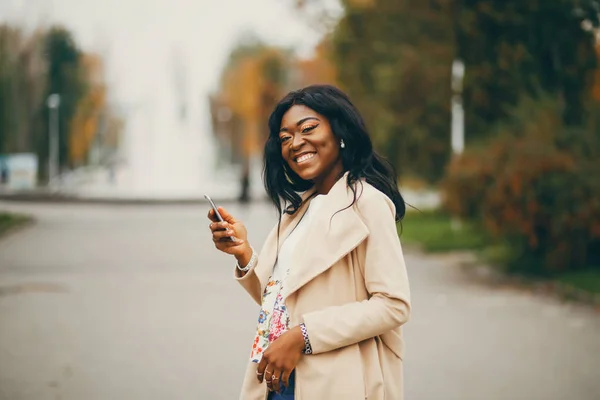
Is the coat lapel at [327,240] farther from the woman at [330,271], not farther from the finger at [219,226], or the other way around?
the finger at [219,226]

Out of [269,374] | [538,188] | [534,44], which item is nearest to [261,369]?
[269,374]

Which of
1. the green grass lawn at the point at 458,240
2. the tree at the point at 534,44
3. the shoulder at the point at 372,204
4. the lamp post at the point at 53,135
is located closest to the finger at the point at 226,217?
the shoulder at the point at 372,204

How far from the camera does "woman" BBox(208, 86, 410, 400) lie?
271 cm

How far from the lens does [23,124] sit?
218 ft

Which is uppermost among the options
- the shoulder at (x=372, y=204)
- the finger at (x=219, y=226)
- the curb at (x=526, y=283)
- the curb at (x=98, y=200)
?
the shoulder at (x=372, y=204)

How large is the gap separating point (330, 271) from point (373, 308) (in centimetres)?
17

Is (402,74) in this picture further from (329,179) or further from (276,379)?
(276,379)

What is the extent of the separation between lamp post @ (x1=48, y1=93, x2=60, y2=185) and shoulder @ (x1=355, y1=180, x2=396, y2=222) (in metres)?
60.5

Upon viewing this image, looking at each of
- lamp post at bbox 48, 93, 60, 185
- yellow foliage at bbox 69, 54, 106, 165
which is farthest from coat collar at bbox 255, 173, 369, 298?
yellow foliage at bbox 69, 54, 106, 165

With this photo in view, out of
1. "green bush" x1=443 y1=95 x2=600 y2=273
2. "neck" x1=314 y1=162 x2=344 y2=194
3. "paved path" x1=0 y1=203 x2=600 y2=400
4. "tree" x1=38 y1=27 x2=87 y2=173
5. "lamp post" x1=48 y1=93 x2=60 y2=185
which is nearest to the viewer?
"neck" x1=314 y1=162 x2=344 y2=194

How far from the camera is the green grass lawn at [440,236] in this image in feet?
67.1

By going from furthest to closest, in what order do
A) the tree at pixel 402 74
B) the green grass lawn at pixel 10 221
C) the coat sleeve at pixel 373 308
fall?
the tree at pixel 402 74, the green grass lawn at pixel 10 221, the coat sleeve at pixel 373 308

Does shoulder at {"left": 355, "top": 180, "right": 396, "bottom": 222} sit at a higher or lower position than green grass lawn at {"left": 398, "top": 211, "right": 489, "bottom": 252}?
higher

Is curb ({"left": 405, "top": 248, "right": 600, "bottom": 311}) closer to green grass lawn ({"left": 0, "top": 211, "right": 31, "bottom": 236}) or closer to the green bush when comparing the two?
the green bush
